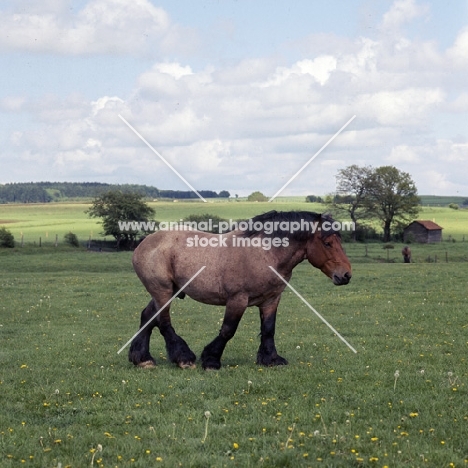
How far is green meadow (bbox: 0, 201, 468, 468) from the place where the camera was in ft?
22.2

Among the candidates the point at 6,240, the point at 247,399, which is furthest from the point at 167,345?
the point at 6,240

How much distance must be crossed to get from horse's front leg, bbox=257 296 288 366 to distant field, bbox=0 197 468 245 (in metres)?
64.4

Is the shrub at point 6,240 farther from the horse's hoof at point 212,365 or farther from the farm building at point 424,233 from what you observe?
the horse's hoof at point 212,365

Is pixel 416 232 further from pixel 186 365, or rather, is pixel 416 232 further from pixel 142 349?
pixel 186 365

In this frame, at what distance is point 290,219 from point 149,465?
5.63 meters

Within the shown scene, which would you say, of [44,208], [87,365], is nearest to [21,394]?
[87,365]

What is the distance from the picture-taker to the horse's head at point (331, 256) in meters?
10.9

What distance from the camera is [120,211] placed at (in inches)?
3127

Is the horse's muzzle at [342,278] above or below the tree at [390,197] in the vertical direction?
below

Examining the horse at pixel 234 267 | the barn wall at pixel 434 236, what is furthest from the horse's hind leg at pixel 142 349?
the barn wall at pixel 434 236

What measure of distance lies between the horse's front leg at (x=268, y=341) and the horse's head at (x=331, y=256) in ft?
3.72

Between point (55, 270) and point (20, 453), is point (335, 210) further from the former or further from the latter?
point (20, 453)

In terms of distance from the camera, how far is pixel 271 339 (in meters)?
11.3

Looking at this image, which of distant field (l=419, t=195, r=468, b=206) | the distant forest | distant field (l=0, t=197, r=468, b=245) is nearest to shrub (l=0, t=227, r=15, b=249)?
distant field (l=0, t=197, r=468, b=245)
